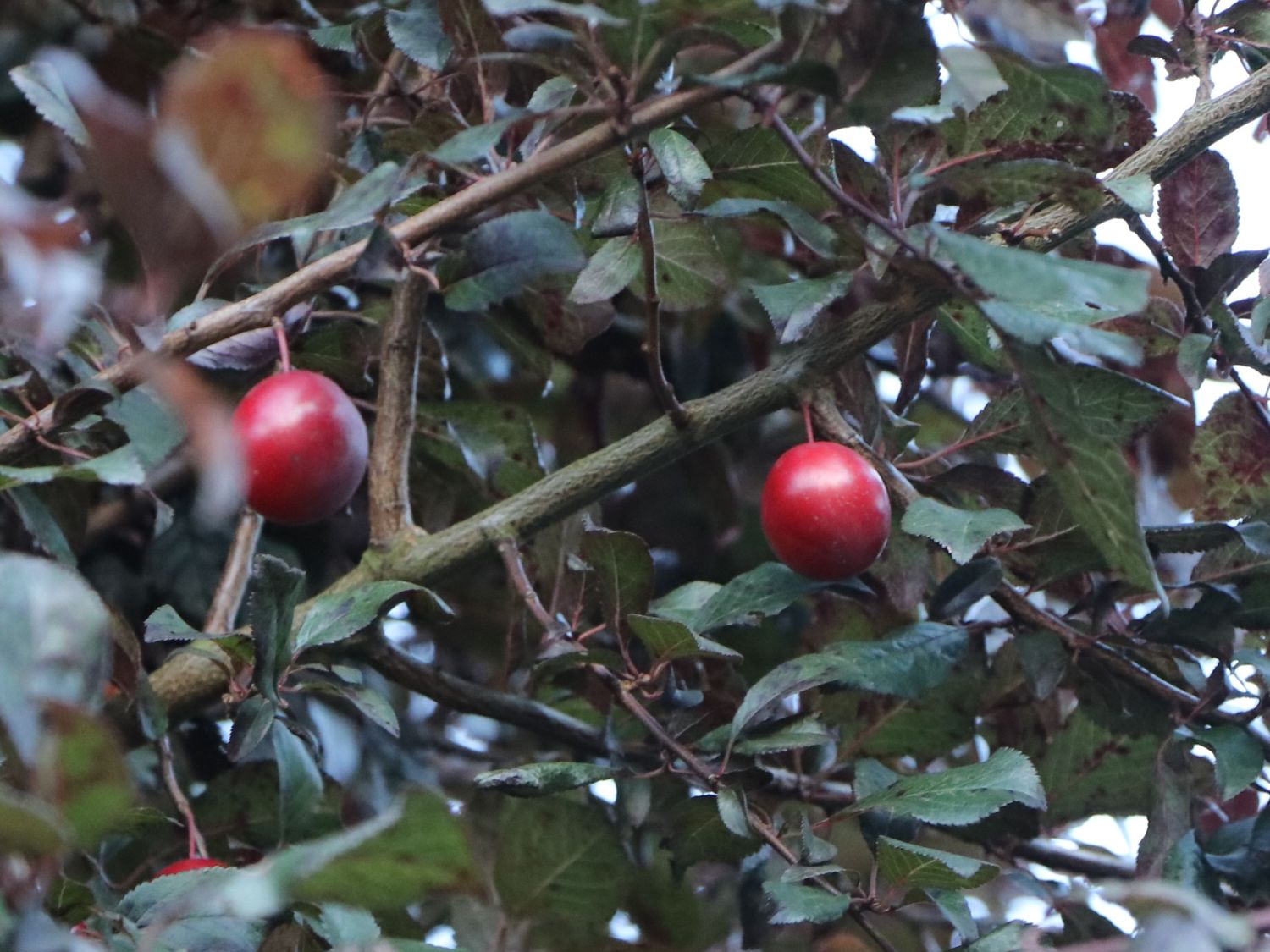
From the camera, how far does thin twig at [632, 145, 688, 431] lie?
25.8 inches

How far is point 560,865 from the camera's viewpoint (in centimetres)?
83

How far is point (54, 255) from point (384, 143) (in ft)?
1.80

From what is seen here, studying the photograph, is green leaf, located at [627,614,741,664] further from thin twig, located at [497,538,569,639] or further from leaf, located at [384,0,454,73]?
leaf, located at [384,0,454,73]

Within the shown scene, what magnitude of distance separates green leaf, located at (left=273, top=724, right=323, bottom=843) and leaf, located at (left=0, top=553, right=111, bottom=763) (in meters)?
0.31

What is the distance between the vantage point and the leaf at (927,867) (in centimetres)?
59

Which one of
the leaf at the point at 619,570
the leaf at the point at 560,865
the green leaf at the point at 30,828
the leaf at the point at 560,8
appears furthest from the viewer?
the leaf at the point at 560,865

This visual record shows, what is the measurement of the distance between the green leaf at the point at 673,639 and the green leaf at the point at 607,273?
17 cm

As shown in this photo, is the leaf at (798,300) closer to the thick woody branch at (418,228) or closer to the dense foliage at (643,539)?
the dense foliage at (643,539)

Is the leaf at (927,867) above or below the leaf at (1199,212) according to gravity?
below

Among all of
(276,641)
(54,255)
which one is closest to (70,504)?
(276,641)

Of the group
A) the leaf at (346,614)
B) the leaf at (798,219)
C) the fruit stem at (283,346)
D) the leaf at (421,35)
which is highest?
the leaf at (421,35)

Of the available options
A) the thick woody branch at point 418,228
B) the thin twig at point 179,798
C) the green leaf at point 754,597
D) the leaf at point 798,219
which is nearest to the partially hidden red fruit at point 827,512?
the green leaf at point 754,597

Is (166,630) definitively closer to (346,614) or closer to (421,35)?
(346,614)

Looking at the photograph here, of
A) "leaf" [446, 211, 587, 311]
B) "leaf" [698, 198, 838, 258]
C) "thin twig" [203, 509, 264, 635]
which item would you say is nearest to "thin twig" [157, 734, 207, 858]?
"thin twig" [203, 509, 264, 635]
